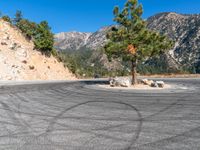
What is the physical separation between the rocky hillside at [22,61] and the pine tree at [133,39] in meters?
25.3

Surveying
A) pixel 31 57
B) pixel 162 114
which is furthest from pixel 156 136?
pixel 31 57

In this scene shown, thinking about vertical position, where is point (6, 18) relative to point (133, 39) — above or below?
above

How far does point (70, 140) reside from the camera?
7242 mm

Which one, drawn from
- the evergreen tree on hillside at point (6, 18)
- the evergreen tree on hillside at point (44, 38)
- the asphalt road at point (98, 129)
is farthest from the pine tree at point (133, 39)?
the evergreen tree on hillside at point (6, 18)

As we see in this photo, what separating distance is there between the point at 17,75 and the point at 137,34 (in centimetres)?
2817

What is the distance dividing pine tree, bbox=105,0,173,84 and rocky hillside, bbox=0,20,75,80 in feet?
83.0

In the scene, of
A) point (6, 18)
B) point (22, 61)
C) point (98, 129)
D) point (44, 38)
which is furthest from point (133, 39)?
point (6, 18)

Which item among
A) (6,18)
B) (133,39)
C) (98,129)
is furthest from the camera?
(6,18)

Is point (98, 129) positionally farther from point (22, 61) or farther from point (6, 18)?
point (6, 18)

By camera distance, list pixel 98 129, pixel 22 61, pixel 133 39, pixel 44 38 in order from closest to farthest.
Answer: pixel 98 129, pixel 133 39, pixel 22 61, pixel 44 38

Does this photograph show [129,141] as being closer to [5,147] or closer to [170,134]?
[170,134]

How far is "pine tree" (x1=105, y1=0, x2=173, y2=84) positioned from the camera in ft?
99.1

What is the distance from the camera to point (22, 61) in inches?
2137

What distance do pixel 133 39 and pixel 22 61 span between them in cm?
3138
